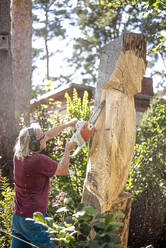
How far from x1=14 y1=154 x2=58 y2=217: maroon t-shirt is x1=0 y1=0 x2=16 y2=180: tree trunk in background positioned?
2.81m

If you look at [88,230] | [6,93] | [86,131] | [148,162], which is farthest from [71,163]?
[88,230]

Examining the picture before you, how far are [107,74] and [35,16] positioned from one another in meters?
12.1

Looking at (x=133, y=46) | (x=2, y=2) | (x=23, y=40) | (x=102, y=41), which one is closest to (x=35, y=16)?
(x=102, y=41)

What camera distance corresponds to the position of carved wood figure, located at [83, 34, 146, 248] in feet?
8.86

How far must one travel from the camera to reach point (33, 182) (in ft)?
8.21

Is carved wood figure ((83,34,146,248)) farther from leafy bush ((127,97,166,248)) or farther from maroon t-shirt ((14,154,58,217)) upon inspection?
leafy bush ((127,97,166,248))

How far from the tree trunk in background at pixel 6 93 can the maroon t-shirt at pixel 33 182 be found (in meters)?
2.81

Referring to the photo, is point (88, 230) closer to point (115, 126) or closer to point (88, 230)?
point (88, 230)

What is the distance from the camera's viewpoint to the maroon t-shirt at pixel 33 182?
247 cm

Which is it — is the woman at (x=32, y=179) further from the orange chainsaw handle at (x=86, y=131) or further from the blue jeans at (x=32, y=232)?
the orange chainsaw handle at (x=86, y=131)

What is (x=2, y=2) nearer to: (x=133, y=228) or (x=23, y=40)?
(x=23, y=40)

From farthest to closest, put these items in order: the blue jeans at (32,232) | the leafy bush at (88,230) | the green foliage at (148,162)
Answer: the green foliage at (148,162) < the blue jeans at (32,232) < the leafy bush at (88,230)

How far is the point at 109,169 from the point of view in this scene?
2693mm

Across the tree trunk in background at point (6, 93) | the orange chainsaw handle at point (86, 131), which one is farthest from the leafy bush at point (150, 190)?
the tree trunk in background at point (6, 93)
